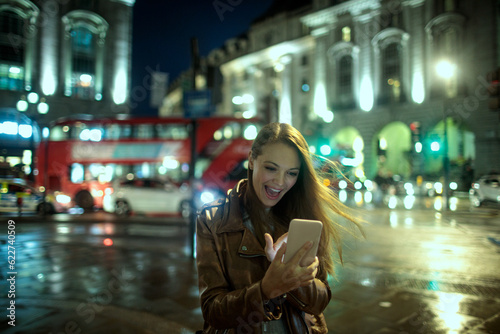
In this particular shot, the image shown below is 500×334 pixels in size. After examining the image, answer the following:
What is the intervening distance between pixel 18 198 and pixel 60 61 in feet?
95.0

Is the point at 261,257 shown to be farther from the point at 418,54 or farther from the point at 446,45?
the point at 418,54

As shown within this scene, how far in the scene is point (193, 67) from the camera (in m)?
7.62

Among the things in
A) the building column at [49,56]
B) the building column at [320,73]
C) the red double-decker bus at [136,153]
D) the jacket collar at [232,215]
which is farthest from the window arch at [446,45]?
the building column at [49,56]

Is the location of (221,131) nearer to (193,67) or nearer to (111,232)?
(111,232)

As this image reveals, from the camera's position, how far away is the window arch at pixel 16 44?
116ft

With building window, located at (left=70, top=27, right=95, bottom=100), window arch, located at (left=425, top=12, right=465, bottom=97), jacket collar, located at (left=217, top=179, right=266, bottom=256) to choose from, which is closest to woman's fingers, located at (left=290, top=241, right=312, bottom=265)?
jacket collar, located at (left=217, top=179, right=266, bottom=256)

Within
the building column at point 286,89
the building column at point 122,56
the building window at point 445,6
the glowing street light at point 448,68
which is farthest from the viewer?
the building column at point 286,89

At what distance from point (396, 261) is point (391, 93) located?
3072 centimetres

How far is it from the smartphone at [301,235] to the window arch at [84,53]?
4234 centimetres

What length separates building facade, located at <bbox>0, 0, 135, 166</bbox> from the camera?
116 ft

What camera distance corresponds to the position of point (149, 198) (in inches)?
622

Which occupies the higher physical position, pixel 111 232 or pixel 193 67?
pixel 193 67

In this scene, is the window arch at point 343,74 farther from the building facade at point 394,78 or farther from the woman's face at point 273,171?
the woman's face at point 273,171

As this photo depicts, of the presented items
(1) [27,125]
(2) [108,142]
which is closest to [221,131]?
(2) [108,142]
